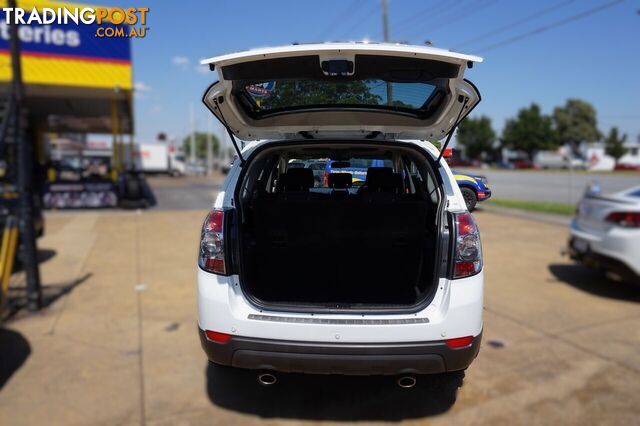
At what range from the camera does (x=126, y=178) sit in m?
17.3

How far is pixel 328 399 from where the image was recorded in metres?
4.09

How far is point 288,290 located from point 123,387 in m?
2.72

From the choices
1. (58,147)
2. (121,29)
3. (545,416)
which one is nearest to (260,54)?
(121,29)

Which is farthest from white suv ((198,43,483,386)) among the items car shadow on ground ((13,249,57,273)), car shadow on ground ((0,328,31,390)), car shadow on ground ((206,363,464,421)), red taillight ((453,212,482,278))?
car shadow on ground ((13,249,57,273))

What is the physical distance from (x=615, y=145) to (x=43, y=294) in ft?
270

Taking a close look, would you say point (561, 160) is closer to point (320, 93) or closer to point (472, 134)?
point (472, 134)

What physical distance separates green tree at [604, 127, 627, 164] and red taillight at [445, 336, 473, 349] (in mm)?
83087

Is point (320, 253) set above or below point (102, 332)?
above

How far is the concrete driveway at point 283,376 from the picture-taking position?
386cm

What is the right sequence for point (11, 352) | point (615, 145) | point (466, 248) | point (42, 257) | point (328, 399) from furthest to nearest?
1. point (615, 145)
2. point (42, 257)
3. point (11, 352)
4. point (328, 399)
5. point (466, 248)

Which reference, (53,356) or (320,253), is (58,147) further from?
(320,253)

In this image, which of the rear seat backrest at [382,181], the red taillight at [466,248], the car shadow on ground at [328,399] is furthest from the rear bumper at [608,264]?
the red taillight at [466,248]

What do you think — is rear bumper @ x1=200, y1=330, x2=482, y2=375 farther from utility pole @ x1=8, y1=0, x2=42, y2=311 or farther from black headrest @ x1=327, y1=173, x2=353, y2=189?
utility pole @ x1=8, y1=0, x2=42, y2=311

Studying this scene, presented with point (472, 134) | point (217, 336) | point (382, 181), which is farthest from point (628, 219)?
point (217, 336)
